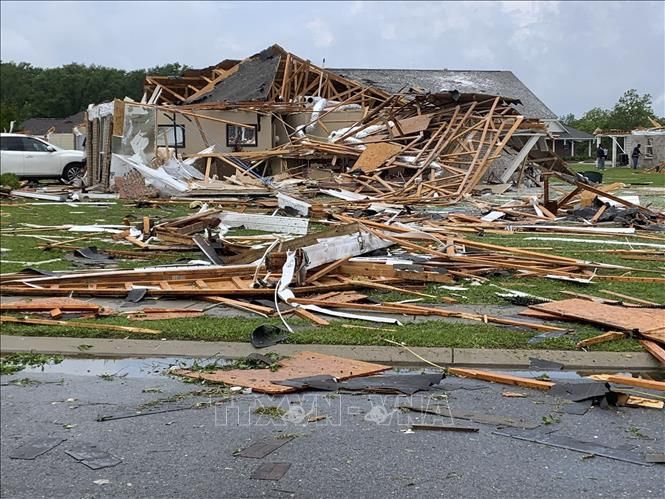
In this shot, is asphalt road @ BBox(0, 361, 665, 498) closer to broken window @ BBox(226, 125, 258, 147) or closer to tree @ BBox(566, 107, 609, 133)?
broken window @ BBox(226, 125, 258, 147)

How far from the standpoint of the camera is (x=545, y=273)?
9.09 meters

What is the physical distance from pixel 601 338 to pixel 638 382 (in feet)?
3.09

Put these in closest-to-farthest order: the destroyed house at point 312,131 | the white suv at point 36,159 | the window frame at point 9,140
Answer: the destroyed house at point 312,131, the white suv at point 36,159, the window frame at point 9,140

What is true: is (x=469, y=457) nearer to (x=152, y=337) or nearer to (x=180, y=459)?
(x=180, y=459)

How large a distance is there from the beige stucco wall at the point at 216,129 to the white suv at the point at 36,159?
133 inches

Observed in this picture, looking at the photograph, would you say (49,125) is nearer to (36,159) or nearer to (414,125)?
(36,159)

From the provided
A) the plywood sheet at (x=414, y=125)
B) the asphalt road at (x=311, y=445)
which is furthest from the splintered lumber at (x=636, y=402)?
the plywood sheet at (x=414, y=125)

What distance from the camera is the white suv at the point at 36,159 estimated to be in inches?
1026

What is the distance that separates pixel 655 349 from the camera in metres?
6.04

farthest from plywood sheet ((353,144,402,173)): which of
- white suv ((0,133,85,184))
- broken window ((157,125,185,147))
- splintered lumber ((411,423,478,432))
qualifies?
splintered lumber ((411,423,478,432))

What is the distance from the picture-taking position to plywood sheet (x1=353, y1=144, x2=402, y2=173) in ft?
76.6

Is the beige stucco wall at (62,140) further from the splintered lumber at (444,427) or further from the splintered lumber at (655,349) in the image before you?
the splintered lumber at (444,427)

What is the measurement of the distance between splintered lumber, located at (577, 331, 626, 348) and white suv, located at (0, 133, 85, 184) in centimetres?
2305

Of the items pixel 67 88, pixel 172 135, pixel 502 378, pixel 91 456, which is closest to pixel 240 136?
pixel 172 135
